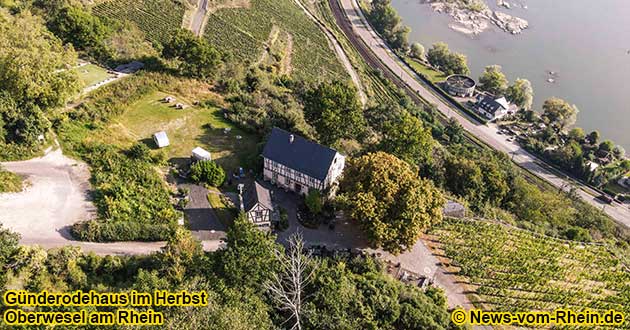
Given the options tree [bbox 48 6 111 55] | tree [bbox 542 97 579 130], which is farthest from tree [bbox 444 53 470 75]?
tree [bbox 48 6 111 55]

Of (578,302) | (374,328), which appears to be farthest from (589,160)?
(374,328)

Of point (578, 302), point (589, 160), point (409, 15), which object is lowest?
point (578, 302)

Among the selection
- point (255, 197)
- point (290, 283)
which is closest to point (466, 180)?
point (255, 197)

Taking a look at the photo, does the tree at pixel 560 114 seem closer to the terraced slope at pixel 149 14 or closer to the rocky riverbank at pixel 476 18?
the rocky riverbank at pixel 476 18

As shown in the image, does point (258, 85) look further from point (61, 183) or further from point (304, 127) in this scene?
point (61, 183)

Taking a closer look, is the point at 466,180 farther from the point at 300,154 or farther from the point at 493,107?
the point at 493,107

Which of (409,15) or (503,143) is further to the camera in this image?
(409,15)
